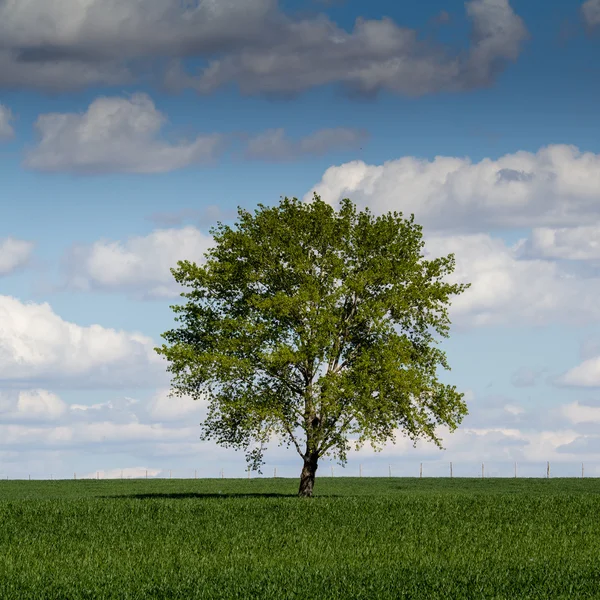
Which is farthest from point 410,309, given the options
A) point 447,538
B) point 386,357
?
point 447,538

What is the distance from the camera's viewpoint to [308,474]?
164ft

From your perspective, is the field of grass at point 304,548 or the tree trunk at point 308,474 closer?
the field of grass at point 304,548

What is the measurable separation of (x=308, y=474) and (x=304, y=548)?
1851 cm

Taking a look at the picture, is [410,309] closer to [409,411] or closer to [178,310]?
[409,411]

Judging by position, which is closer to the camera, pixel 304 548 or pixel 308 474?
pixel 304 548

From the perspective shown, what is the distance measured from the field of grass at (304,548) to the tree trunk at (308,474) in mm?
4694

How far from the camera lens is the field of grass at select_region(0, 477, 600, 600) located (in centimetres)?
2372

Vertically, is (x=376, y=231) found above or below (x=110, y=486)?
above

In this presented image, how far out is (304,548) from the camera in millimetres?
31453

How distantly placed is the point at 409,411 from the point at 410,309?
5.03 metres

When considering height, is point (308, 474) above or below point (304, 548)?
above

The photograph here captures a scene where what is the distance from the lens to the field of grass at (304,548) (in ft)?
77.8

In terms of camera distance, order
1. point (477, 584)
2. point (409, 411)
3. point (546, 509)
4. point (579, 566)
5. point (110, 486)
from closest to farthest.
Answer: point (477, 584), point (579, 566), point (546, 509), point (409, 411), point (110, 486)

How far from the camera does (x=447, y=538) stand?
34594 mm
